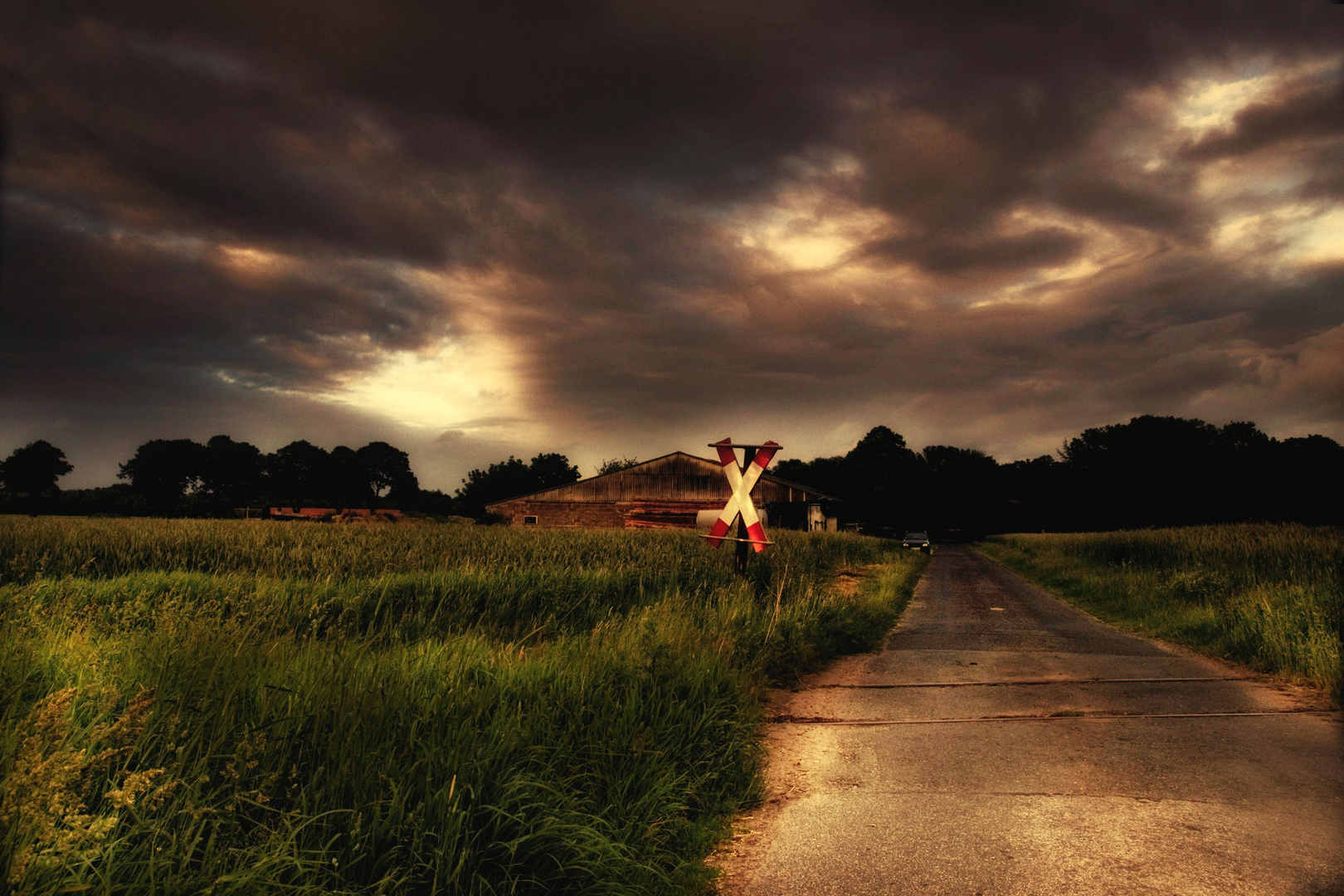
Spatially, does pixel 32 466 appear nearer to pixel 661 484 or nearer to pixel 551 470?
pixel 551 470

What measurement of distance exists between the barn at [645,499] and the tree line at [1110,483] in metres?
43.8

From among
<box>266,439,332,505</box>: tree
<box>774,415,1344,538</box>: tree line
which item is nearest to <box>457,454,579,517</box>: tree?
<box>266,439,332,505</box>: tree

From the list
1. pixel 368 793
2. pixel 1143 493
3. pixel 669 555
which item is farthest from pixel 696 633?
pixel 1143 493

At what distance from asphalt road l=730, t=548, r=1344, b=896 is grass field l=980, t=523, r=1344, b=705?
0.79m

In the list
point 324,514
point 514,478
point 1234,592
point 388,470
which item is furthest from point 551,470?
point 1234,592

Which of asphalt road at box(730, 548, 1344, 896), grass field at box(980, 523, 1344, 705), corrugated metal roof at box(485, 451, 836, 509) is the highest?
corrugated metal roof at box(485, 451, 836, 509)

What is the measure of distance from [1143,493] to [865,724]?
87604 mm

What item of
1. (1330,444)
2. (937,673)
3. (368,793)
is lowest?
(937,673)

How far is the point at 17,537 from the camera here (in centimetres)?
1412

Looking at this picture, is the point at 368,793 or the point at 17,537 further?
the point at 17,537

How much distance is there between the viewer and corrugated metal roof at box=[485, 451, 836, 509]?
39531 millimetres

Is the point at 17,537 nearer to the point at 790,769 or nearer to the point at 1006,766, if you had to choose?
the point at 790,769

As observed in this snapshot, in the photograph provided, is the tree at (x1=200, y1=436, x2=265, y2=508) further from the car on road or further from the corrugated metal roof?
the car on road

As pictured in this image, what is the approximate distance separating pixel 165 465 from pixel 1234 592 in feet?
376
